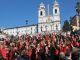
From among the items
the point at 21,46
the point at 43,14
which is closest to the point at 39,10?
the point at 43,14

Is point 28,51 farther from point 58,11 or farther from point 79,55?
point 58,11

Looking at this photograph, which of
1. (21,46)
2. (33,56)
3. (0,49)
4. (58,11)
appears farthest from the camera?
(58,11)

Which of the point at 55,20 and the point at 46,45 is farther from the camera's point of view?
the point at 55,20

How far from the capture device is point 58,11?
151250mm

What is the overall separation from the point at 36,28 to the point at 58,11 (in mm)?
13221

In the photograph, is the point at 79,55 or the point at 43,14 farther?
the point at 43,14

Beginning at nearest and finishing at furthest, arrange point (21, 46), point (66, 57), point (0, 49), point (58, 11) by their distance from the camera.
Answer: point (66, 57) → point (0, 49) → point (21, 46) → point (58, 11)

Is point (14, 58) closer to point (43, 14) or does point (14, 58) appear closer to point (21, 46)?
point (21, 46)

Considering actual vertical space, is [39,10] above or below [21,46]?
above

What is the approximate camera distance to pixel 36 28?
6235 inches

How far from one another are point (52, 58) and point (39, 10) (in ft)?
442

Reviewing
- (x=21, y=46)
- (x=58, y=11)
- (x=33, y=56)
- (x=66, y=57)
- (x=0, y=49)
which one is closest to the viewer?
(x=66, y=57)

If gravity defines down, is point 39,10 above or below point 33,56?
above

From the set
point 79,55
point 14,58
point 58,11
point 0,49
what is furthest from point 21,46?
point 58,11
